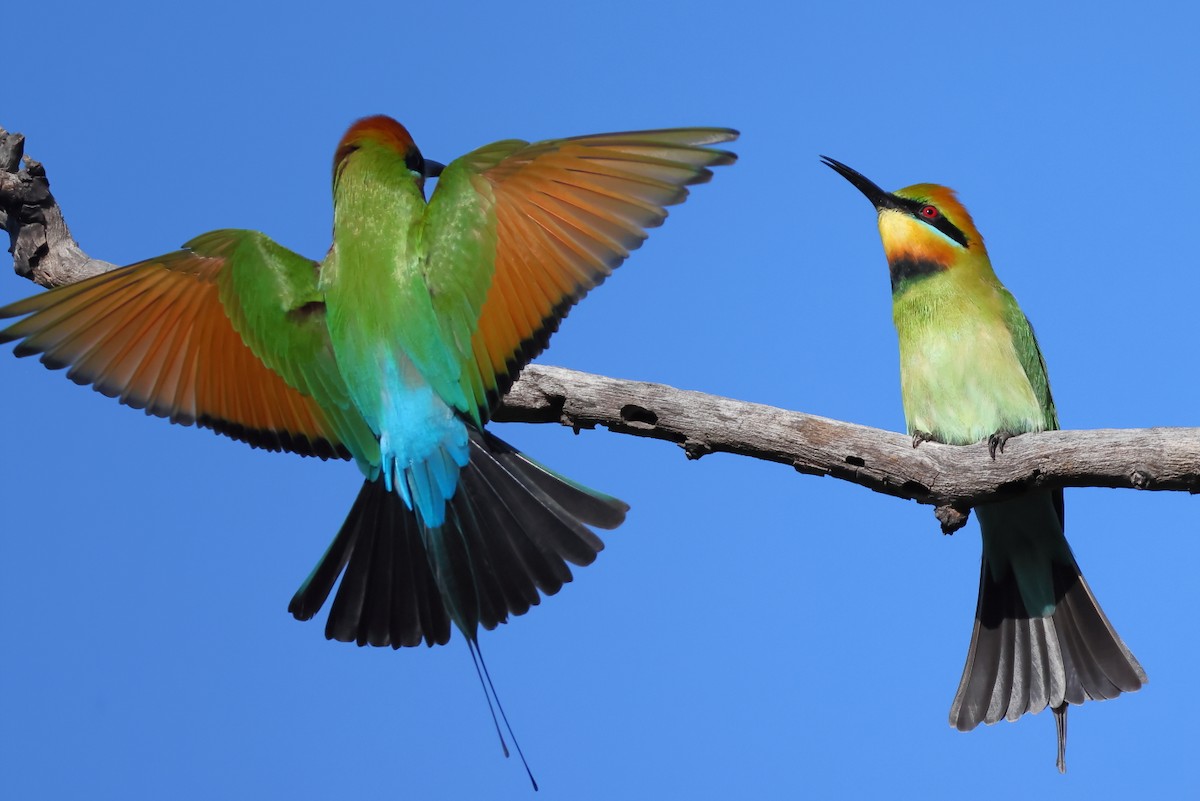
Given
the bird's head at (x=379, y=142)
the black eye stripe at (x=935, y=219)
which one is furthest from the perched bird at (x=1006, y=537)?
the bird's head at (x=379, y=142)

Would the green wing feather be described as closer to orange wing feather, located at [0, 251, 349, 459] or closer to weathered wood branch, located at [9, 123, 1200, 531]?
weathered wood branch, located at [9, 123, 1200, 531]

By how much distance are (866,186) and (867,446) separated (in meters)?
1.27

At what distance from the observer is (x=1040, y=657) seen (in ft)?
10.1

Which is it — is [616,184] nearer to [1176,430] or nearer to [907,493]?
[907,493]

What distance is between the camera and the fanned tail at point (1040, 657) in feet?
9.82

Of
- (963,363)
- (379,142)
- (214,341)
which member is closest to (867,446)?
(963,363)

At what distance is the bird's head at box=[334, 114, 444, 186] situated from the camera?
2.76 metres

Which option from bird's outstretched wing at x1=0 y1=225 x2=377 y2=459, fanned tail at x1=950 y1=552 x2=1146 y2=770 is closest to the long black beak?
fanned tail at x1=950 y1=552 x2=1146 y2=770

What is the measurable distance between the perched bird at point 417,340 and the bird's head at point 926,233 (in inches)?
52.6

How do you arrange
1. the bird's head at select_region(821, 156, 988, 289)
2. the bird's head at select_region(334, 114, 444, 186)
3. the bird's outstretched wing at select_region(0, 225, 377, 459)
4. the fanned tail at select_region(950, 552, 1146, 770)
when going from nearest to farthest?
the bird's outstretched wing at select_region(0, 225, 377, 459), the bird's head at select_region(334, 114, 444, 186), the fanned tail at select_region(950, 552, 1146, 770), the bird's head at select_region(821, 156, 988, 289)

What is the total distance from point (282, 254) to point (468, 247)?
0.42 meters

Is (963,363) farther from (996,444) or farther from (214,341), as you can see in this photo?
(214,341)

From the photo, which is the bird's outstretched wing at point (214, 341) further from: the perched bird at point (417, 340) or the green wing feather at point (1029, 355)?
the green wing feather at point (1029, 355)

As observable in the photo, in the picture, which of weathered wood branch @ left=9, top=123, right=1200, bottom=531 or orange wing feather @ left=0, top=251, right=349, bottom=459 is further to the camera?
orange wing feather @ left=0, top=251, right=349, bottom=459
